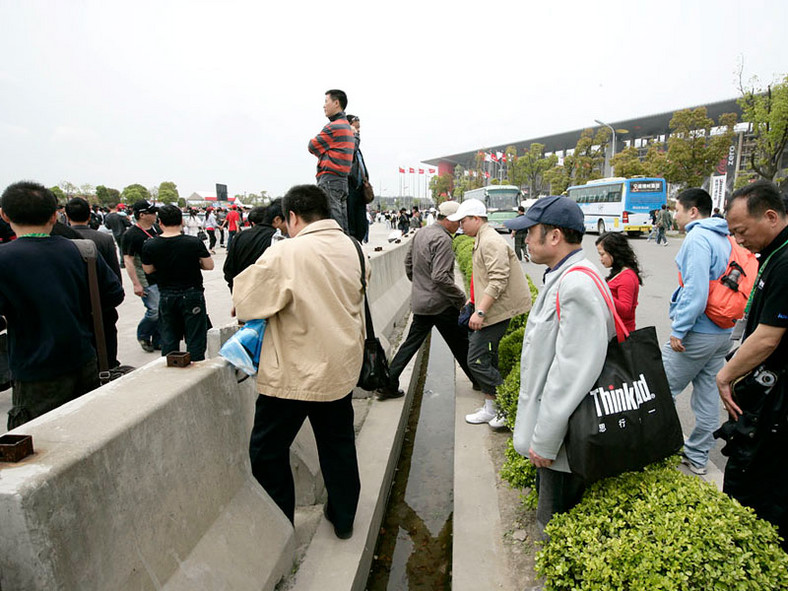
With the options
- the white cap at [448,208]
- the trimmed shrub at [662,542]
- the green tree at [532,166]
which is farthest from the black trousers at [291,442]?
the green tree at [532,166]

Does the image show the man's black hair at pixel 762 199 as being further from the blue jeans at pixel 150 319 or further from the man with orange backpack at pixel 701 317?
the blue jeans at pixel 150 319

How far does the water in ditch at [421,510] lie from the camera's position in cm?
338

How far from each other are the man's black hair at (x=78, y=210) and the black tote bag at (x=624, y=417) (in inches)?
212

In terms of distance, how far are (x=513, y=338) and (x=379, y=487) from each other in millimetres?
1990

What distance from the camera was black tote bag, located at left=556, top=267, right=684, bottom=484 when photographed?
6.71 ft

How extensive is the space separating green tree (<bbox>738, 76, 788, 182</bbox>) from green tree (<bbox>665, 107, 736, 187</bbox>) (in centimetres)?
700

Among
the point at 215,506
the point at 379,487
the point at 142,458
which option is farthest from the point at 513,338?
the point at 142,458

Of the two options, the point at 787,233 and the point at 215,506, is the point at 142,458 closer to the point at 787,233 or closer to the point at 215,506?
the point at 215,506

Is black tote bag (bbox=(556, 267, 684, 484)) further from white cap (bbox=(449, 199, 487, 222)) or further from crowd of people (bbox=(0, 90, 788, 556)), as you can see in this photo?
white cap (bbox=(449, 199, 487, 222))

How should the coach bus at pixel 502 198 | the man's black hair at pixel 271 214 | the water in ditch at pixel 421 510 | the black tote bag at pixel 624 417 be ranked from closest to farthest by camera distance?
1. the black tote bag at pixel 624 417
2. the water in ditch at pixel 421 510
3. the man's black hair at pixel 271 214
4. the coach bus at pixel 502 198

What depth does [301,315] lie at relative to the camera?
233 cm

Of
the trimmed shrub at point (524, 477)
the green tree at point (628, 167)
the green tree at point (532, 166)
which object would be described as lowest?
the trimmed shrub at point (524, 477)

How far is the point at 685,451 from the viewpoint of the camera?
12.4 feet

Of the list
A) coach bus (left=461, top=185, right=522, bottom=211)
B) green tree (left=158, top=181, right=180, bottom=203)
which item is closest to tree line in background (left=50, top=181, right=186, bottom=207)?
green tree (left=158, top=181, right=180, bottom=203)
